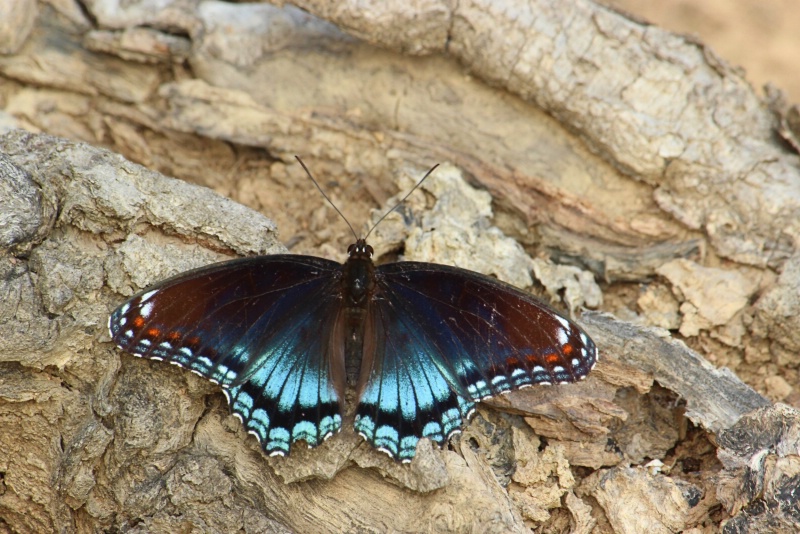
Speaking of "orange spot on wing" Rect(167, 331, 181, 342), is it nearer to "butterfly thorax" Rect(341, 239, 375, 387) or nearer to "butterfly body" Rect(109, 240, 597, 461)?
"butterfly body" Rect(109, 240, 597, 461)

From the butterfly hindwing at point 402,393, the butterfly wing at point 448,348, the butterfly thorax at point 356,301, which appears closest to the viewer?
the butterfly hindwing at point 402,393

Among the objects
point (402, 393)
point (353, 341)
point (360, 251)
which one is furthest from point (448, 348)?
point (360, 251)

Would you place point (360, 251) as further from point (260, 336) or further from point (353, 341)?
point (260, 336)

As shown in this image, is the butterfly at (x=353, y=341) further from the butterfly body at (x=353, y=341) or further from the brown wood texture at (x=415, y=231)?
the brown wood texture at (x=415, y=231)

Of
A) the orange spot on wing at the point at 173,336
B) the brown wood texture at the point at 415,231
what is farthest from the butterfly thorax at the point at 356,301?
the orange spot on wing at the point at 173,336

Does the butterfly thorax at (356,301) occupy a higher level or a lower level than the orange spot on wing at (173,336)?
higher

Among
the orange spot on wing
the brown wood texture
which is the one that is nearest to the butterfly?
the orange spot on wing

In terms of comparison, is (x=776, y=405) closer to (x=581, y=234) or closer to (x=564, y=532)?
(x=564, y=532)
